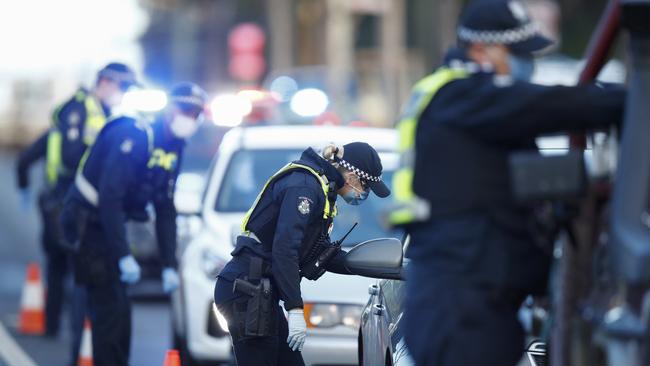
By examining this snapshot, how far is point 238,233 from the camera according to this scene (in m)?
9.34

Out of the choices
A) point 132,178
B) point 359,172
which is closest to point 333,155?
point 359,172

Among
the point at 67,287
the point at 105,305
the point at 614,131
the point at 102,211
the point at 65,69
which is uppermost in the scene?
the point at 614,131

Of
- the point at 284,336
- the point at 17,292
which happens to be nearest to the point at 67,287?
the point at 17,292

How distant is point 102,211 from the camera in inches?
328

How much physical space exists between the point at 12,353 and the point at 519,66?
7383mm

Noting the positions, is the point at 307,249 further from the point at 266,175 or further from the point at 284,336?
the point at 266,175

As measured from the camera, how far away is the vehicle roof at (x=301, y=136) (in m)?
10.5

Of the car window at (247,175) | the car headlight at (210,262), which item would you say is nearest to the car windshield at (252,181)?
the car window at (247,175)

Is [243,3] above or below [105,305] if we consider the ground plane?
below

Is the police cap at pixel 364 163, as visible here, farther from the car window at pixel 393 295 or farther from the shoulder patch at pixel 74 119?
the shoulder patch at pixel 74 119

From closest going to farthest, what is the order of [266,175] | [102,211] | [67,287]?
[102,211]
[266,175]
[67,287]

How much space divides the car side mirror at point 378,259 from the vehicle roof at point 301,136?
4.11 metres

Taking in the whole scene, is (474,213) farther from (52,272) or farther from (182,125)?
(52,272)

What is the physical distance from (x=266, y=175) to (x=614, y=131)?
245 inches
